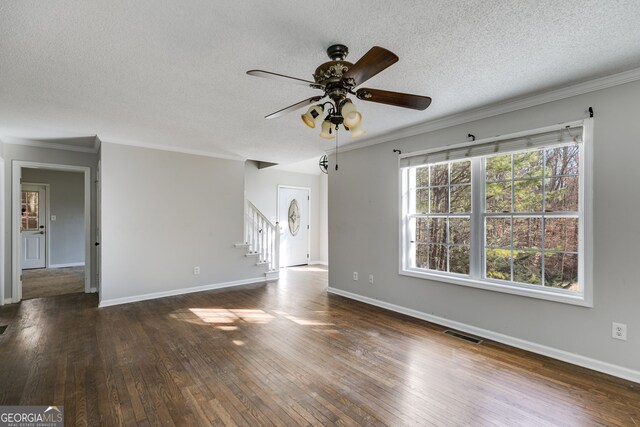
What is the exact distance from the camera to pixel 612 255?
2520 mm

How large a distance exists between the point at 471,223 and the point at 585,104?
1.46 metres

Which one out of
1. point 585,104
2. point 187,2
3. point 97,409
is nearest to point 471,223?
point 585,104

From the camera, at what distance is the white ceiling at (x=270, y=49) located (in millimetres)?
1721

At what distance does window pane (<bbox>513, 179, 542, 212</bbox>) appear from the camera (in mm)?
3043

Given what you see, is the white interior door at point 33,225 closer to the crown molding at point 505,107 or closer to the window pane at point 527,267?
the crown molding at point 505,107

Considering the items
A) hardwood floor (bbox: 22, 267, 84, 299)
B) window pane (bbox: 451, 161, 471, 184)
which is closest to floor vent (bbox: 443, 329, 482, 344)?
window pane (bbox: 451, 161, 471, 184)

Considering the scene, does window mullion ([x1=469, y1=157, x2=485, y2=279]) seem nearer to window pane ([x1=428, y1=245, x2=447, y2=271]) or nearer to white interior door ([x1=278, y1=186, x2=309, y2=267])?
window pane ([x1=428, y1=245, x2=447, y2=271])

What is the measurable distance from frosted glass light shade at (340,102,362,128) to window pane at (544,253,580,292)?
7.96 ft

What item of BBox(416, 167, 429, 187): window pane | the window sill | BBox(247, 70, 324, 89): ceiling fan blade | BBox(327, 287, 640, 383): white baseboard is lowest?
BBox(327, 287, 640, 383): white baseboard

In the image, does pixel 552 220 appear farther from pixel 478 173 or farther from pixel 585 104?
pixel 585 104

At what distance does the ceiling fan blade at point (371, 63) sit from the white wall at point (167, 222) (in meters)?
4.14

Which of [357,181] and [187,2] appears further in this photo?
[357,181]

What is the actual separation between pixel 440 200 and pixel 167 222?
4173mm

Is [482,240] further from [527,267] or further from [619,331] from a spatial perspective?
[619,331]
